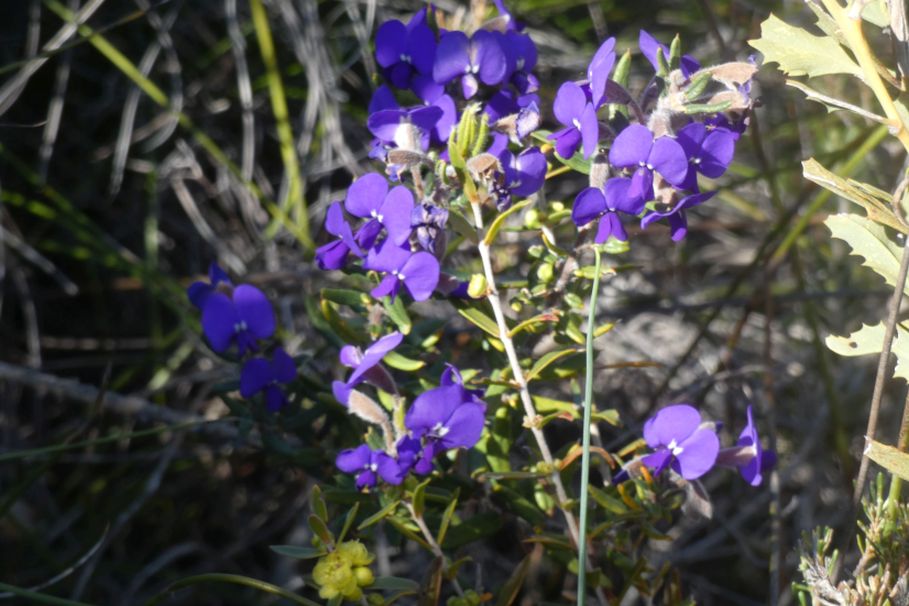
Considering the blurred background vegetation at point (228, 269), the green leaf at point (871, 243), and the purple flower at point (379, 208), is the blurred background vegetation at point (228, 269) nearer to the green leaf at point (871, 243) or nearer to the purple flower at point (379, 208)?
the green leaf at point (871, 243)

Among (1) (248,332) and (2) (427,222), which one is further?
(1) (248,332)

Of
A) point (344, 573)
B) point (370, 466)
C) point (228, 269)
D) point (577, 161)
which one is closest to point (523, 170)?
point (577, 161)

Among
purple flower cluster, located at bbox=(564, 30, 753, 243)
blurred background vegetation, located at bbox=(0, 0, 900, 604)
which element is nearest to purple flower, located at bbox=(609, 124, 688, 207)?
purple flower cluster, located at bbox=(564, 30, 753, 243)

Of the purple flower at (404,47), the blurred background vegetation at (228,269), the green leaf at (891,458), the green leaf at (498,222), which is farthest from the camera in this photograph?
the blurred background vegetation at (228,269)

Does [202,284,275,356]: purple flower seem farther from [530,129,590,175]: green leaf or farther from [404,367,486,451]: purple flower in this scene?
[530,129,590,175]: green leaf

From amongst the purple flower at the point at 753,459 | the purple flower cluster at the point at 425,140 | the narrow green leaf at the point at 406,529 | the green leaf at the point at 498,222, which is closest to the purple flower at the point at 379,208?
the purple flower cluster at the point at 425,140

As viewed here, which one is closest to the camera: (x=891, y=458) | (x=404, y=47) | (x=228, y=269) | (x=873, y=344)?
(x=891, y=458)

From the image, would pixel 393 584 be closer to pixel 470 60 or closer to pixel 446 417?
pixel 446 417

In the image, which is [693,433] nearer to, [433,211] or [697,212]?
[433,211]
